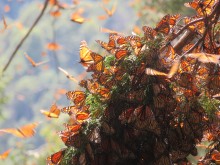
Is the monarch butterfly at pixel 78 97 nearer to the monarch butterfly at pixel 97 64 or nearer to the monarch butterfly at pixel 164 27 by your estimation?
the monarch butterfly at pixel 97 64

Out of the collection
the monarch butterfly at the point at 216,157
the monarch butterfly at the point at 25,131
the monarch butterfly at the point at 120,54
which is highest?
the monarch butterfly at the point at 120,54

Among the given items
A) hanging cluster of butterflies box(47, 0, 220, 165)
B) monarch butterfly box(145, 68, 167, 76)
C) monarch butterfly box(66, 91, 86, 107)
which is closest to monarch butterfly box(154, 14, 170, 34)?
hanging cluster of butterflies box(47, 0, 220, 165)

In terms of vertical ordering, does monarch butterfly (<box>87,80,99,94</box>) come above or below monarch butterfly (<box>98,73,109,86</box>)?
below

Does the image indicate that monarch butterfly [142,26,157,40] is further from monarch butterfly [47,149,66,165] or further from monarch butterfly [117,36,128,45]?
monarch butterfly [47,149,66,165]

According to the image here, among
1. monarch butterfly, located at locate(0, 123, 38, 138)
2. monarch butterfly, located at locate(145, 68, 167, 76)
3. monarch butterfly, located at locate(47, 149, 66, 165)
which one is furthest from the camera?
monarch butterfly, located at locate(0, 123, 38, 138)

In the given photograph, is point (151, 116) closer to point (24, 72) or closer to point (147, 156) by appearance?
point (147, 156)

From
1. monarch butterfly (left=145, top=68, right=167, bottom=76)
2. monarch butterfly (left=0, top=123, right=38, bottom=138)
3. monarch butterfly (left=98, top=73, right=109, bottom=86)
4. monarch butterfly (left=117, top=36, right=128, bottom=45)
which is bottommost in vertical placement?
monarch butterfly (left=0, top=123, right=38, bottom=138)

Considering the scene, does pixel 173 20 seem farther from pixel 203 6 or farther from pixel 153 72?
pixel 153 72

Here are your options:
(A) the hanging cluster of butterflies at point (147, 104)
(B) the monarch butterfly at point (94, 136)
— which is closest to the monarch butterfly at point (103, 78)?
(A) the hanging cluster of butterflies at point (147, 104)
